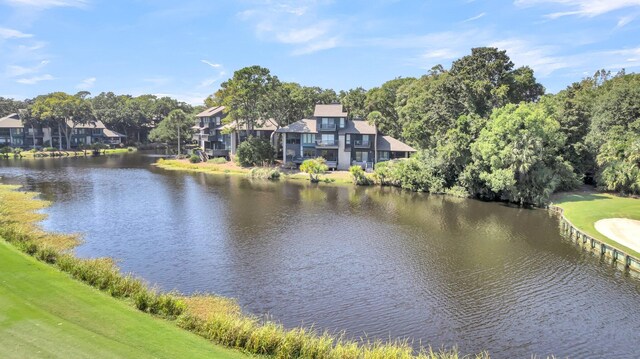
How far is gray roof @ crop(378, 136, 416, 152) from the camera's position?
247ft

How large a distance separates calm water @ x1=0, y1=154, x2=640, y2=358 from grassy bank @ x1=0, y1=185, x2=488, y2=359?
13.8 ft

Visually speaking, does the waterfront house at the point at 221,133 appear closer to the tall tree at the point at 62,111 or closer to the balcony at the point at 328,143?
the balcony at the point at 328,143

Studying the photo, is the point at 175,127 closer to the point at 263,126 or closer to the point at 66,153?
the point at 66,153


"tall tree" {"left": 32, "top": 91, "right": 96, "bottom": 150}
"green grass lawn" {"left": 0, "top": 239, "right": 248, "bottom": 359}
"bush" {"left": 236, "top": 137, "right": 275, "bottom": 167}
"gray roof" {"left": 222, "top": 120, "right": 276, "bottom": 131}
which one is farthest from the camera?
"tall tree" {"left": 32, "top": 91, "right": 96, "bottom": 150}

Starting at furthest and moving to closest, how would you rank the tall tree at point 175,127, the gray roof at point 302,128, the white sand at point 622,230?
the tall tree at point 175,127 < the gray roof at point 302,128 < the white sand at point 622,230

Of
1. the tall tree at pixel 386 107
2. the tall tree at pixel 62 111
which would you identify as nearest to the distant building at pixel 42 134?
the tall tree at pixel 62 111

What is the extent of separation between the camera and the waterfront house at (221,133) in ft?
291

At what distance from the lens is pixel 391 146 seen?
250ft

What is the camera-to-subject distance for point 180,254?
29.1 m

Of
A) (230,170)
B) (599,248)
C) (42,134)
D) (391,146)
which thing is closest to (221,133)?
(230,170)

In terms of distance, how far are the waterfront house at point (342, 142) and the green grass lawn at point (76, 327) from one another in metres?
61.0

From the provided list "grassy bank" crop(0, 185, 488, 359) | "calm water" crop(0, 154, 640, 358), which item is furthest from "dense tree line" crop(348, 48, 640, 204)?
"grassy bank" crop(0, 185, 488, 359)

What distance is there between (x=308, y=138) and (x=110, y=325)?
65555 millimetres

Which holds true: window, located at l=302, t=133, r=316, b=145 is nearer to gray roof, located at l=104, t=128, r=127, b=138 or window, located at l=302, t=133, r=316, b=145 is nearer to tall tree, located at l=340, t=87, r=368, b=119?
tall tree, located at l=340, t=87, r=368, b=119
